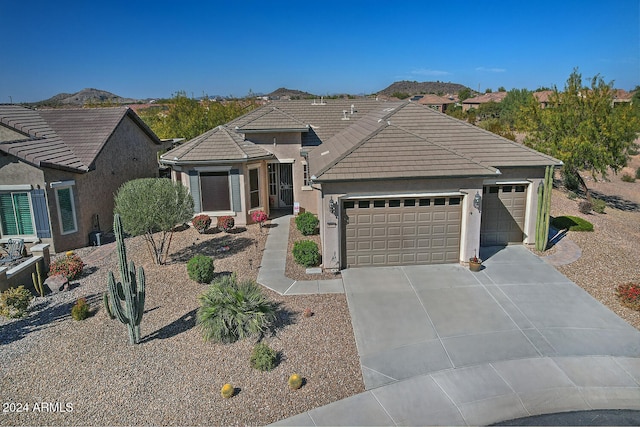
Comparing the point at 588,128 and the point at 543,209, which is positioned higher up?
the point at 588,128

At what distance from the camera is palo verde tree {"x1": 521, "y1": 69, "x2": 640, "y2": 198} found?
22.0 metres

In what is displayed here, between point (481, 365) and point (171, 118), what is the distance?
29.9 metres

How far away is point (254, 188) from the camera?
19.3m

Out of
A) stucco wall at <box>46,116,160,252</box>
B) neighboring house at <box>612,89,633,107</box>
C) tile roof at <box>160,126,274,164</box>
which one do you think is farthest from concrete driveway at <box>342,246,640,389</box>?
neighboring house at <box>612,89,633,107</box>

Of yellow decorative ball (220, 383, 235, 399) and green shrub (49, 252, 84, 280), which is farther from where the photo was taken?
green shrub (49, 252, 84, 280)

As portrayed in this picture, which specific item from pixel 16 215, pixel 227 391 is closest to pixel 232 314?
pixel 227 391

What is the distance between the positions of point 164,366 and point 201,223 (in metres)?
9.66

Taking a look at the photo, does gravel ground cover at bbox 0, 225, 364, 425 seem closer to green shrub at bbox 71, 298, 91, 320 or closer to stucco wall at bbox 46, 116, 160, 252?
green shrub at bbox 71, 298, 91, 320

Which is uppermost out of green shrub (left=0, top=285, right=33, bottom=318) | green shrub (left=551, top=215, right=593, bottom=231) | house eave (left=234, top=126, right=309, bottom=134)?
house eave (left=234, top=126, right=309, bottom=134)

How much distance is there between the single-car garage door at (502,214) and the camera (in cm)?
1508

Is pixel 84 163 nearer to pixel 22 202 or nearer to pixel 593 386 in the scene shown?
pixel 22 202

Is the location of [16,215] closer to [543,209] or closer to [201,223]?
[201,223]

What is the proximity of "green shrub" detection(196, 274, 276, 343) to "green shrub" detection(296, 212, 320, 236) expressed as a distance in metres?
7.05

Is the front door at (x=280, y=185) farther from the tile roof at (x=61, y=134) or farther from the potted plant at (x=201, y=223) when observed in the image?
the tile roof at (x=61, y=134)
